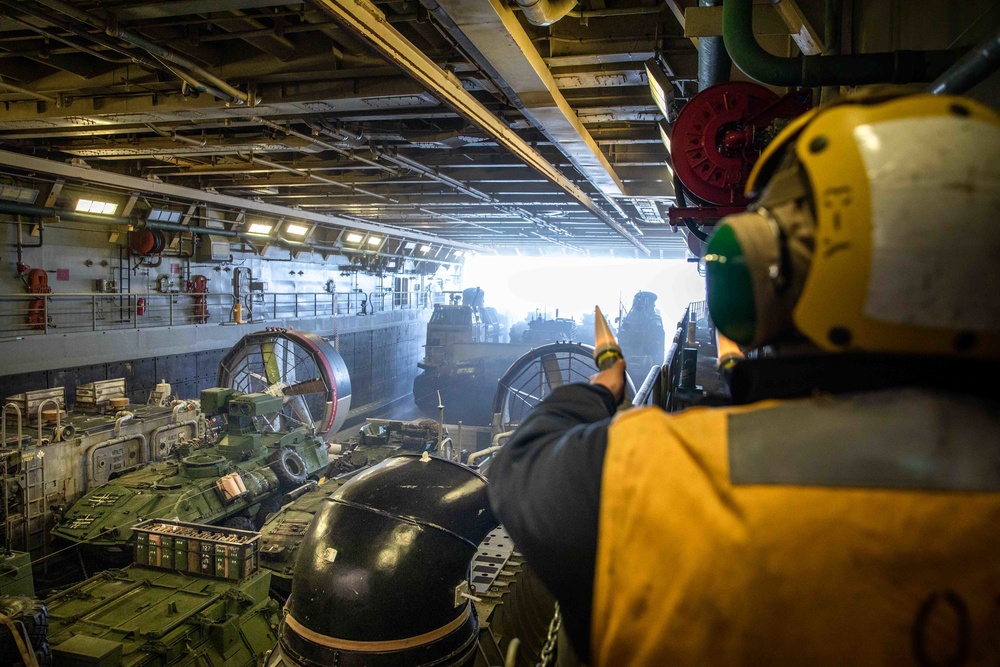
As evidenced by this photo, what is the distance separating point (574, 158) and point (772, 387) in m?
7.38

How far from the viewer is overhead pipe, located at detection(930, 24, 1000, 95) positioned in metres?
1.65

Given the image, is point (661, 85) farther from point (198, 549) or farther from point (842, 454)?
point (198, 549)

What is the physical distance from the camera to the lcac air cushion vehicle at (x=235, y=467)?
316 inches

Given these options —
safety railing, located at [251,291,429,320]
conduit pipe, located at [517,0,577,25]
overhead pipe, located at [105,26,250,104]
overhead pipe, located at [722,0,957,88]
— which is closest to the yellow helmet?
overhead pipe, located at [722,0,957,88]

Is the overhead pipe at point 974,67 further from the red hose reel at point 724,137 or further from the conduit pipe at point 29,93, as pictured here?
the conduit pipe at point 29,93

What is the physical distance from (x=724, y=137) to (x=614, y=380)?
2826mm

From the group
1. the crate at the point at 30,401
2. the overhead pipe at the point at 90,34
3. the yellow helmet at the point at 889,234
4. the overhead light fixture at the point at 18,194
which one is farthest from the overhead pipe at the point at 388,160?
the yellow helmet at the point at 889,234

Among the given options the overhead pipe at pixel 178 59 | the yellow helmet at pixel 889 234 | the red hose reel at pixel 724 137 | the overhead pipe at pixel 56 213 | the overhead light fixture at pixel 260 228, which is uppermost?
the overhead pipe at pixel 178 59

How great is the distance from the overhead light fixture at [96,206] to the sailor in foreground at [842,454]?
14.1 metres

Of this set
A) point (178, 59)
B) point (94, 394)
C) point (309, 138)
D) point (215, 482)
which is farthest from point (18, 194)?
point (178, 59)

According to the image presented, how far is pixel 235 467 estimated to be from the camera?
30.8ft

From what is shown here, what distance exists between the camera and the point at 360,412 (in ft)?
72.0

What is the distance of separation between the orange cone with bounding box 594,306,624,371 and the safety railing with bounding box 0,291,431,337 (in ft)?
35.4

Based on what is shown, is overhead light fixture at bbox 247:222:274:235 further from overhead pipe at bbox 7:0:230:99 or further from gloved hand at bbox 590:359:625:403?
gloved hand at bbox 590:359:625:403
